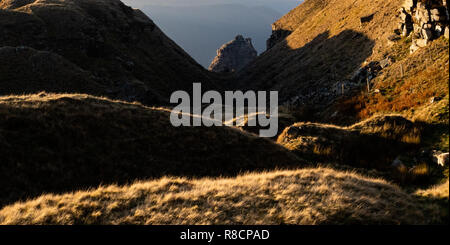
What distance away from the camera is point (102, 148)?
18500 millimetres

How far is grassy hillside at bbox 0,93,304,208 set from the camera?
49.1ft

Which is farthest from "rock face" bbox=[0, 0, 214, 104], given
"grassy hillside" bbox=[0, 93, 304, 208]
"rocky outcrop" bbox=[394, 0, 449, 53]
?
"rocky outcrop" bbox=[394, 0, 449, 53]

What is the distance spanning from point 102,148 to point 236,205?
12600mm

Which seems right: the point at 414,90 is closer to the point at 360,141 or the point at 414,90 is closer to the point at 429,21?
Result: the point at 360,141

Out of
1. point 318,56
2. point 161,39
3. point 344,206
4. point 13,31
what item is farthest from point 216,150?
point 161,39

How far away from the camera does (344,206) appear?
9.53 meters

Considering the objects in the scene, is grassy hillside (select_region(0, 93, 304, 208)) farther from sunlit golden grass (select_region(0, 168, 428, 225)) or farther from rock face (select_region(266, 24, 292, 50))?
rock face (select_region(266, 24, 292, 50))

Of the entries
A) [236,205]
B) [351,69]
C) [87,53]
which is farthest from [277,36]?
[236,205]

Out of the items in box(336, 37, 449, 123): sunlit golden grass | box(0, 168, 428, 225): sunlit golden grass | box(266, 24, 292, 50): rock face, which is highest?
box(266, 24, 292, 50): rock face

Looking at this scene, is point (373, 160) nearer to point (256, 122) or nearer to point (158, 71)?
point (256, 122)

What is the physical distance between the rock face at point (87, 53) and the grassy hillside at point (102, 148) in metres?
37.3

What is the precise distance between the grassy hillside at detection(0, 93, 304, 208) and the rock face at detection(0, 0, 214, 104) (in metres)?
37.3

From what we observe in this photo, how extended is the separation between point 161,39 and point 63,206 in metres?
118

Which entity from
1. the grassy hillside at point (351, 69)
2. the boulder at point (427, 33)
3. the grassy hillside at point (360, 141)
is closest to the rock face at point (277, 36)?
the grassy hillside at point (351, 69)
